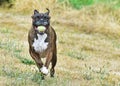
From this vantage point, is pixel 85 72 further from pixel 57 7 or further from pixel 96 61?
pixel 57 7

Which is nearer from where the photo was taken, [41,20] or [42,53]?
[41,20]

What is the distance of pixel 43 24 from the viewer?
38.6 ft

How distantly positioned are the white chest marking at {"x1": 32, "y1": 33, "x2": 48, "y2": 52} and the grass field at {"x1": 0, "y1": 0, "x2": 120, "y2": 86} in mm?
541

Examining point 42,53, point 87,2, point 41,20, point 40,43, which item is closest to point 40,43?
point 40,43

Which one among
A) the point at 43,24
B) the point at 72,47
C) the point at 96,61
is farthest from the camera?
the point at 72,47

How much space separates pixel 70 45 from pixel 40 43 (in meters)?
9.07

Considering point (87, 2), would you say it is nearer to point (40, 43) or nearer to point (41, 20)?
point (40, 43)

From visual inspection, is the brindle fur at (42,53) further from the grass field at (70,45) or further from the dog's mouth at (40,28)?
the grass field at (70,45)

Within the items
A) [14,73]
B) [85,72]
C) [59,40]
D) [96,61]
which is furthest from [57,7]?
[14,73]

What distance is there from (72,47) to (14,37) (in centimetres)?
194

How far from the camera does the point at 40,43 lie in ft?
39.7

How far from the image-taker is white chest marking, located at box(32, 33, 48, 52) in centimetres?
1206

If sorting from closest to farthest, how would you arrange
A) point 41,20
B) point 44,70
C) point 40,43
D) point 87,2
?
point 41,20
point 44,70
point 40,43
point 87,2

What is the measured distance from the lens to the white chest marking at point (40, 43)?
39.6ft
